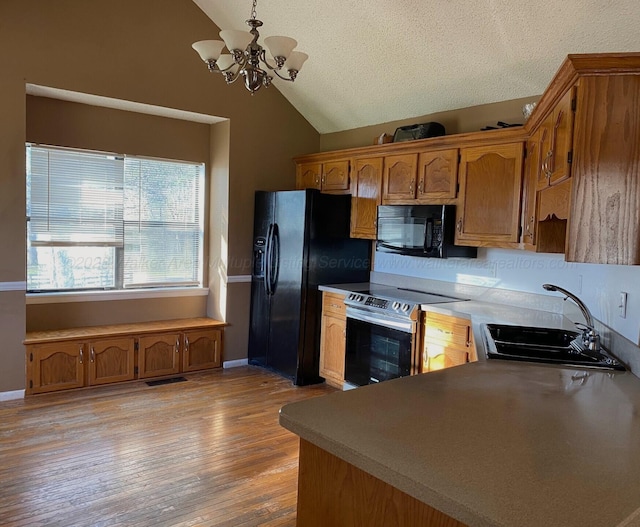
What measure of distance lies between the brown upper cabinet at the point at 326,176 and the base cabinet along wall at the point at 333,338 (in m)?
1.06

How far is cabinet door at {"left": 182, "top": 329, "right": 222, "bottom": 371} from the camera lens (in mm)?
4945

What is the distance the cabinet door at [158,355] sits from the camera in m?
4.68

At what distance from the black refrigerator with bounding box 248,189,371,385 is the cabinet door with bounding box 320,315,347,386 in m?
0.09

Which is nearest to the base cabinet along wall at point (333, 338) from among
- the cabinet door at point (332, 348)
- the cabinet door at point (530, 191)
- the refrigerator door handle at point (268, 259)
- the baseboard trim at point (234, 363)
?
the cabinet door at point (332, 348)

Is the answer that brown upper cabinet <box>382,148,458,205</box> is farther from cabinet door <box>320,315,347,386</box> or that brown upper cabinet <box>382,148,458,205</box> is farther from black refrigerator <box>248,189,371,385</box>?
cabinet door <box>320,315,347,386</box>

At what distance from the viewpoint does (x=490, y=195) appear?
12.1 ft

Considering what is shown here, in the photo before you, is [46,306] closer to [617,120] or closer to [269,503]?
[269,503]

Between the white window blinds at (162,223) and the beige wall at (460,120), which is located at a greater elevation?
the beige wall at (460,120)

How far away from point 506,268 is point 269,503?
2.45 m

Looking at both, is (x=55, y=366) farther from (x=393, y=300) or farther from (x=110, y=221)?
(x=393, y=300)

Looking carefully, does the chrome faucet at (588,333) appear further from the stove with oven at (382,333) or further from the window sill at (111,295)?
the window sill at (111,295)

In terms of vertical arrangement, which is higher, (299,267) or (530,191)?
(530,191)

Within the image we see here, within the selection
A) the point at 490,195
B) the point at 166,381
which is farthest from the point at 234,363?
the point at 490,195

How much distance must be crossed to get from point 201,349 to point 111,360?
856 millimetres
